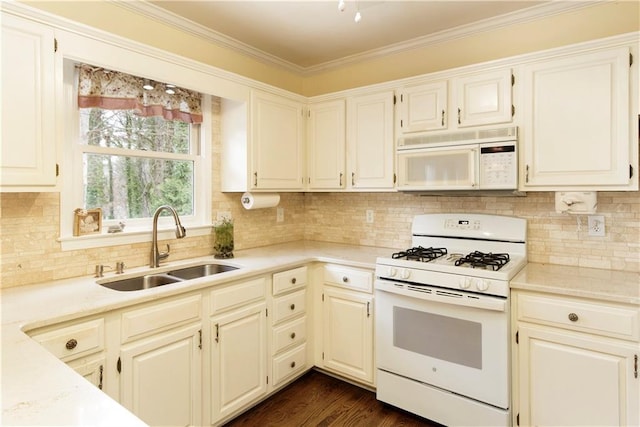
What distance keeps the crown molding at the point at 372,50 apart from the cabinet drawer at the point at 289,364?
2.33 m

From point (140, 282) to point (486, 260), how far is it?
203 centimetres

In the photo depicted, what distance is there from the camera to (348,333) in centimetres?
258

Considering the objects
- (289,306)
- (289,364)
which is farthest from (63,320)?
(289,364)

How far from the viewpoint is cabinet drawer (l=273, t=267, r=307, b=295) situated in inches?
95.3

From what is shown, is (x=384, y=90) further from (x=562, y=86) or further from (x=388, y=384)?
(x=388, y=384)

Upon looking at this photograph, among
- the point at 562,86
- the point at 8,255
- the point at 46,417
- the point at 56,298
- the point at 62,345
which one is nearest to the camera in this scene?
the point at 46,417

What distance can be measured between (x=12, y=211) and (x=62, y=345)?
79cm

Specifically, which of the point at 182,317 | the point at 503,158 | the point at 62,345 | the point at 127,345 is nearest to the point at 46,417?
the point at 62,345

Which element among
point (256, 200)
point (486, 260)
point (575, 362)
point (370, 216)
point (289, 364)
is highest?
point (256, 200)

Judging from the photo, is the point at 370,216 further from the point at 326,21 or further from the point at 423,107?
the point at 326,21

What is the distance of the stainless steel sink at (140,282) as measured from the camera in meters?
2.04

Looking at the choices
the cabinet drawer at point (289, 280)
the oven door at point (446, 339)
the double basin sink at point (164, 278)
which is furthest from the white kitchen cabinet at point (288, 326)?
the oven door at point (446, 339)

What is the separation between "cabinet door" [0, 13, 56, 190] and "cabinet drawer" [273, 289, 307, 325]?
143 cm

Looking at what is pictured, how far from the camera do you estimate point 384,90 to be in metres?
2.72
